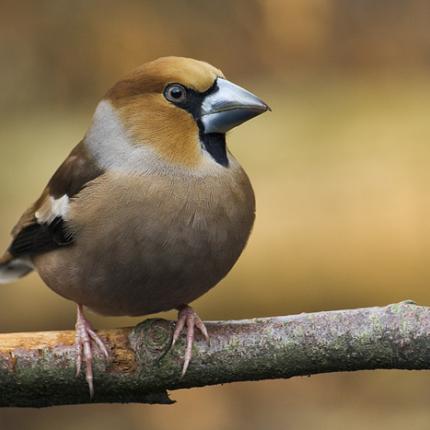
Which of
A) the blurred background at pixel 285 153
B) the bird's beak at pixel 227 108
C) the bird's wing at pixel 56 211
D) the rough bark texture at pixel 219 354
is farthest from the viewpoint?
the blurred background at pixel 285 153

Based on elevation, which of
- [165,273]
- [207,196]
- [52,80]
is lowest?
[165,273]

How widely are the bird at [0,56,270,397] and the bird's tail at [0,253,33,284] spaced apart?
484mm

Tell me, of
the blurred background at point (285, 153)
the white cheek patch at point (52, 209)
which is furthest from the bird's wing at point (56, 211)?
the blurred background at point (285, 153)

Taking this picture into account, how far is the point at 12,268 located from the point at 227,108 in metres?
1.11

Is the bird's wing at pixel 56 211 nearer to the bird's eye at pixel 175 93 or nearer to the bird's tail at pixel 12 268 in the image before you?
the bird's tail at pixel 12 268

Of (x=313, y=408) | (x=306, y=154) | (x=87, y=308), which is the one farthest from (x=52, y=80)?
(x=87, y=308)

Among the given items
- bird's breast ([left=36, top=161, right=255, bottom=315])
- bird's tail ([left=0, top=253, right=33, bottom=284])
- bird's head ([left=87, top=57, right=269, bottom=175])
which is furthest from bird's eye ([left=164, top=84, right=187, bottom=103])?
bird's tail ([left=0, top=253, right=33, bottom=284])

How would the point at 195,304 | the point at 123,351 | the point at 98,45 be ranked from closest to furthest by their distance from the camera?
the point at 123,351
the point at 195,304
the point at 98,45

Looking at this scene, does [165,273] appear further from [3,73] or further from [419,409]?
[3,73]

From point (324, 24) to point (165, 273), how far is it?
12.0 ft

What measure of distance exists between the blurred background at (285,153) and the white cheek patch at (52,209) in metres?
2.17

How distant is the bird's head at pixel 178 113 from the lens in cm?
306

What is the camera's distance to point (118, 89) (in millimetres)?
3174

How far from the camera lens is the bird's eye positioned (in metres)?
3.09
